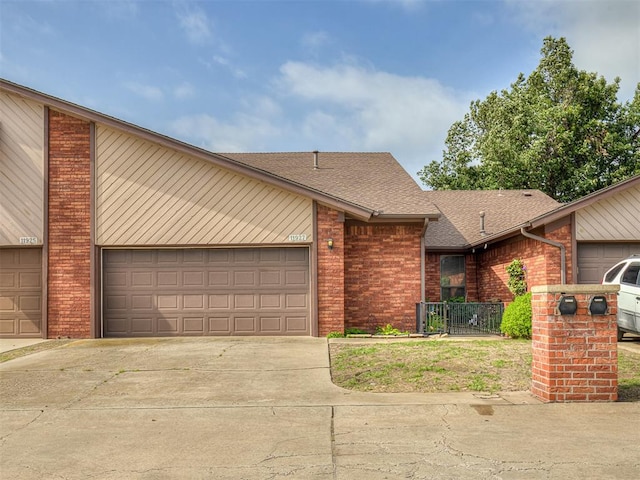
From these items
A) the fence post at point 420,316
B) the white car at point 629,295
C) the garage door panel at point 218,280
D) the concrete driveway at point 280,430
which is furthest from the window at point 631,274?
the garage door panel at point 218,280

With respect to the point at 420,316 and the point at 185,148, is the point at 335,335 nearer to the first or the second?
the point at 420,316

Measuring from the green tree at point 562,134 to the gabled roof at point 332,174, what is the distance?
1325cm

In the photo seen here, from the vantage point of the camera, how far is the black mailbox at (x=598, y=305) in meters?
7.00

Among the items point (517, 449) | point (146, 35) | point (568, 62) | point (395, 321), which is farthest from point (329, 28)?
point (568, 62)

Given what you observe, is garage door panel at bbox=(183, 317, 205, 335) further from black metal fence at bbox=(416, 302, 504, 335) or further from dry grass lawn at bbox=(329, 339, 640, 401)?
black metal fence at bbox=(416, 302, 504, 335)

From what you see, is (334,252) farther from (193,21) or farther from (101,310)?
(193,21)

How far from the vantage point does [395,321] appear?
51.7 feet

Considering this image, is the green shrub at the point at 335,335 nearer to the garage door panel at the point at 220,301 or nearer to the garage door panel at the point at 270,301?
the garage door panel at the point at 270,301

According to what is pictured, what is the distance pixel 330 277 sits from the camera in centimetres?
1475

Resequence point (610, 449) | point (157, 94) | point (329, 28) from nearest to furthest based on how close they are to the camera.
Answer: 1. point (610, 449)
2. point (329, 28)
3. point (157, 94)

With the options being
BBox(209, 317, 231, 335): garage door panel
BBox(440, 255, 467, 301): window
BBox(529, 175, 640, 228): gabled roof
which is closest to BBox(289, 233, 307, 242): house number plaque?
BBox(209, 317, 231, 335): garage door panel

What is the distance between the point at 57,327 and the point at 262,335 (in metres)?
5.18

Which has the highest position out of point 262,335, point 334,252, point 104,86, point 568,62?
point 568,62

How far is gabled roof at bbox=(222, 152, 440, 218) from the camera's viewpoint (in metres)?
16.1
